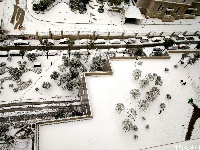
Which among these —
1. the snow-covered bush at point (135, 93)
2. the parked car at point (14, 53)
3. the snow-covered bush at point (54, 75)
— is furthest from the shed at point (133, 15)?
the parked car at point (14, 53)

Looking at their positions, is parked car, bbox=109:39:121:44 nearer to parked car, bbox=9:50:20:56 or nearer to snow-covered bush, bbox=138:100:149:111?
parked car, bbox=9:50:20:56

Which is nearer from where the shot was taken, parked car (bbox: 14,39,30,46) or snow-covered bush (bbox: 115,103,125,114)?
snow-covered bush (bbox: 115,103,125,114)

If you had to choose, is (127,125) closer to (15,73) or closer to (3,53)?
(15,73)

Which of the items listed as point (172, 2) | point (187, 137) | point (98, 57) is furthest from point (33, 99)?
point (172, 2)

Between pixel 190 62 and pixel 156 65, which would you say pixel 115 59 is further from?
pixel 190 62

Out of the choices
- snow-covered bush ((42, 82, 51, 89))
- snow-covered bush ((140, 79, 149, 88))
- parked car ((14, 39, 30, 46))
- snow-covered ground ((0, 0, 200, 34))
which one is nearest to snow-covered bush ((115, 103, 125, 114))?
snow-covered bush ((140, 79, 149, 88))
